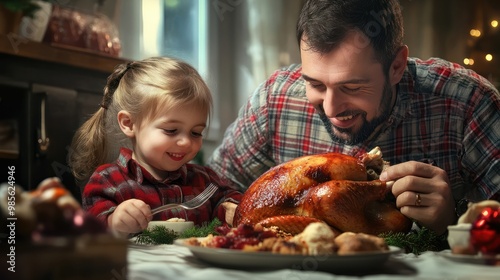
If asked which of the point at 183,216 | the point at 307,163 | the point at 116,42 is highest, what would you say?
the point at 116,42

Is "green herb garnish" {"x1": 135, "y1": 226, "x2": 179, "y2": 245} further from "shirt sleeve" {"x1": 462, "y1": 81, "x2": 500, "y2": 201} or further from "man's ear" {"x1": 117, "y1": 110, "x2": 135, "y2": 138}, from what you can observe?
"shirt sleeve" {"x1": 462, "y1": 81, "x2": 500, "y2": 201}

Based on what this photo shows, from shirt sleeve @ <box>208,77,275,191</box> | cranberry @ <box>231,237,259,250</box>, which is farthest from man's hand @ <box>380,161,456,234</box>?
shirt sleeve @ <box>208,77,275,191</box>

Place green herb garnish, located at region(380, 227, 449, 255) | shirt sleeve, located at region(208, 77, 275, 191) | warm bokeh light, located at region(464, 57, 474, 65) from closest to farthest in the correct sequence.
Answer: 1. green herb garnish, located at region(380, 227, 449, 255)
2. warm bokeh light, located at region(464, 57, 474, 65)
3. shirt sleeve, located at region(208, 77, 275, 191)

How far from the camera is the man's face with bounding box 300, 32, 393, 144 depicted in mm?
953

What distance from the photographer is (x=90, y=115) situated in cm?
86

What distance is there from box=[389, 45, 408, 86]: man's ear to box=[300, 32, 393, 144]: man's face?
15 millimetres

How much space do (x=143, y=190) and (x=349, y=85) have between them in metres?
0.36

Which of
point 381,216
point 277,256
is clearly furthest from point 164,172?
point 277,256

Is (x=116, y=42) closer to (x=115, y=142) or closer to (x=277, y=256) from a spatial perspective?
(x=115, y=142)

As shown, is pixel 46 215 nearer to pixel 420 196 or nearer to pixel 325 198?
pixel 325 198

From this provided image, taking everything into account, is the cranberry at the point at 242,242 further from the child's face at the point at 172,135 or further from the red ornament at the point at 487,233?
the child's face at the point at 172,135

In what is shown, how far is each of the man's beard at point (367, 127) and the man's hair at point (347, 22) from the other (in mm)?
94

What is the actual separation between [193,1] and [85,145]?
1.08 feet

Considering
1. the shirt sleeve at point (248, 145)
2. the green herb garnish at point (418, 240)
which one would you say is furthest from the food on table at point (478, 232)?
the shirt sleeve at point (248, 145)
